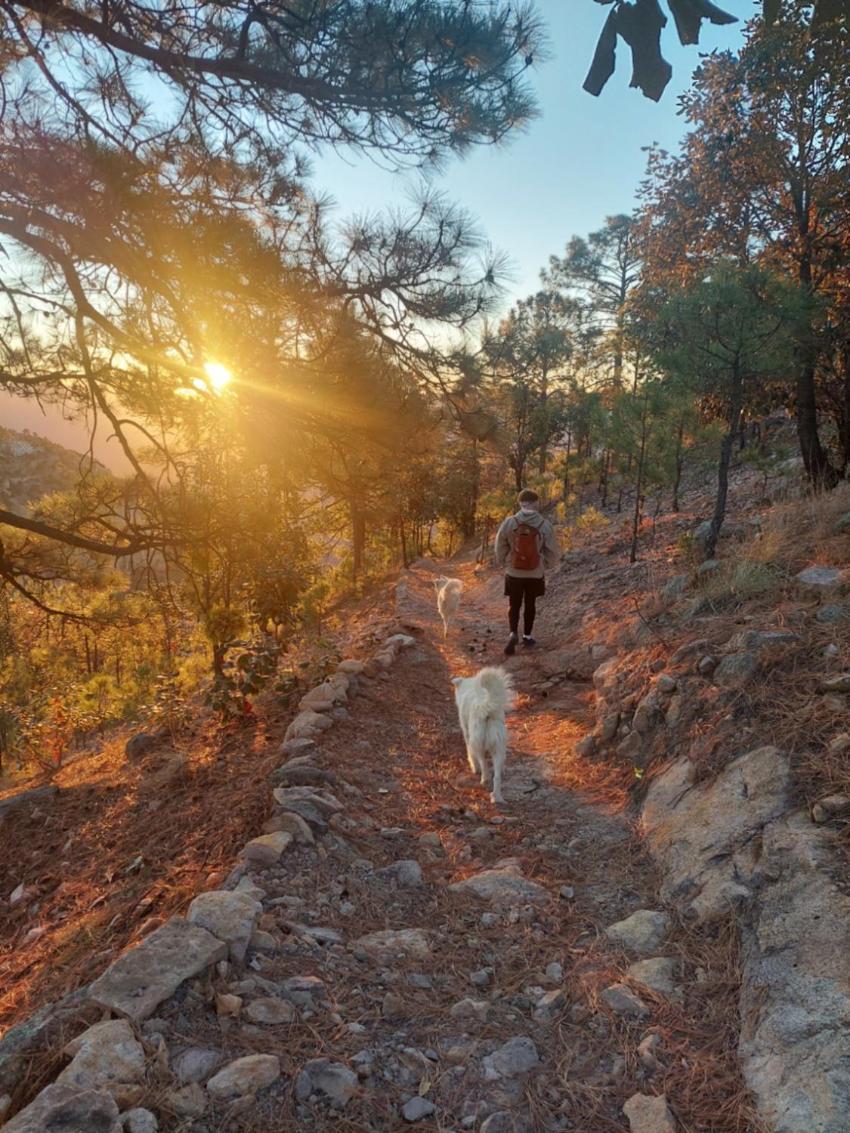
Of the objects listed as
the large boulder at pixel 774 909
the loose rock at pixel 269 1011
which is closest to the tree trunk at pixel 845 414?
the large boulder at pixel 774 909

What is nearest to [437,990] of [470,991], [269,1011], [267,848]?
[470,991]

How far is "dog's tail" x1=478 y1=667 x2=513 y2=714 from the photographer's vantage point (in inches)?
150

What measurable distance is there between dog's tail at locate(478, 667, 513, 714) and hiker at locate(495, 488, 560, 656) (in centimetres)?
286

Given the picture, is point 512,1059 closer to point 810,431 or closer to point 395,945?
point 395,945

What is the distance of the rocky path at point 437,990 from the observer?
5.19 feet

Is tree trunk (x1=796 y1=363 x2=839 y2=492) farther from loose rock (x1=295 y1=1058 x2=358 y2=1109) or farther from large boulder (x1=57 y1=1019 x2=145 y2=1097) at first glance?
large boulder (x1=57 y1=1019 x2=145 y2=1097)

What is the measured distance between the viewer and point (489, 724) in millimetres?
3785

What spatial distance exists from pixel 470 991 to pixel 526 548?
16.1 feet

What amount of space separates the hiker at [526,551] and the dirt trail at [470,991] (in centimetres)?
340

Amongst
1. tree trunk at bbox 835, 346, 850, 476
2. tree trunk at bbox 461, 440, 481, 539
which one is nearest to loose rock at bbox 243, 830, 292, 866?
tree trunk at bbox 835, 346, 850, 476

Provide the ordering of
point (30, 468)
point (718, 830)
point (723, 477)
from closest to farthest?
1. point (718, 830)
2. point (723, 477)
3. point (30, 468)

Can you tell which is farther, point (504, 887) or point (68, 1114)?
point (504, 887)

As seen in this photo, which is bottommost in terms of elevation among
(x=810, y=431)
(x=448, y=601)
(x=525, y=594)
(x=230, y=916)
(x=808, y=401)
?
(x=230, y=916)

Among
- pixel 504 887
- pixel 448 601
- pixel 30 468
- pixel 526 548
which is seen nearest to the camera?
pixel 504 887
